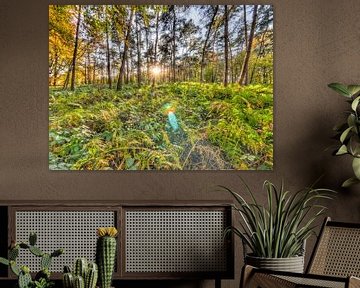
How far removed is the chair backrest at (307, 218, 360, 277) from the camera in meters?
4.64

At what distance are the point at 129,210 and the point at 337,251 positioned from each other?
4.82 ft

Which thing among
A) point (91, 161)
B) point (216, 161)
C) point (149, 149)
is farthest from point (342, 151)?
point (91, 161)

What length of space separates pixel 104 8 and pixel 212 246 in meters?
1.94

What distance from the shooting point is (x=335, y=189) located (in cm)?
589

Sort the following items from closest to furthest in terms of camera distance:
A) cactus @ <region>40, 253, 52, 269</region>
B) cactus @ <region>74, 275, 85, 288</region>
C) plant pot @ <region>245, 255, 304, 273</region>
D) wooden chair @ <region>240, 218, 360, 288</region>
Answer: cactus @ <region>74, 275, 85, 288</region>
cactus @ <region>40, 253, 52, 269</region>
wooden chair @ <region>240, 218, 360, 288</region>
plant pot @ <region>245, 255, 304, 273</region>

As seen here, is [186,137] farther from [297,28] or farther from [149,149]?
[297,28]

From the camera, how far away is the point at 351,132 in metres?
5.54

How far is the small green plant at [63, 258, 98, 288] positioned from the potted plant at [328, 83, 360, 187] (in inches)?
89.3

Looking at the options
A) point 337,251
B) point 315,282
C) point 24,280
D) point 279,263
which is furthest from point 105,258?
point 337,251

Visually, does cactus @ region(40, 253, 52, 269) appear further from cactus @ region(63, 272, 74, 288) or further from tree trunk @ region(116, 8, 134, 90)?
tree trunk @ region(116, 8, 134, 90)

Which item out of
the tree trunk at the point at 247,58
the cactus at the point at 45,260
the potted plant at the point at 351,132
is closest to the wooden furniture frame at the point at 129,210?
the potted plant at the point at 351,132

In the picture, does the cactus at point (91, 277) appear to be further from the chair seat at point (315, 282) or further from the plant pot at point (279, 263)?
the plant pot at point (279, 263)

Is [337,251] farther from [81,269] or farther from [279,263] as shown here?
[81,269]

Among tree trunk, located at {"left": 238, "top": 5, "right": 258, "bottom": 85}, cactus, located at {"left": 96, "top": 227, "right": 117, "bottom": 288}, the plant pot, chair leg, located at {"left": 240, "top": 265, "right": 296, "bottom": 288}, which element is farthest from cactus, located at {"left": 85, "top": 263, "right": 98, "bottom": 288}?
tree trunk, located at {"left": 238, "top": 5, "right": 258, "bottom": 85}
